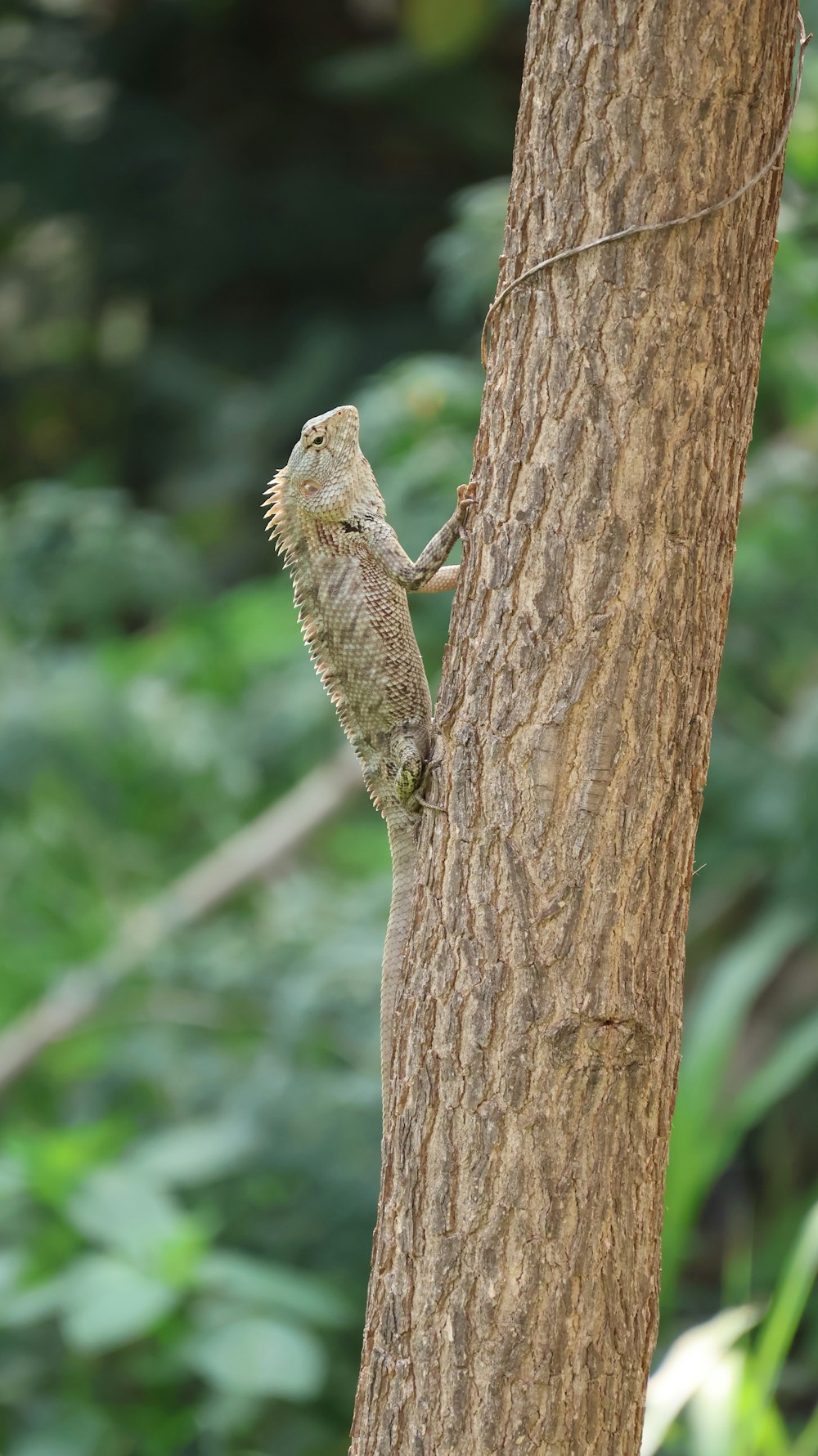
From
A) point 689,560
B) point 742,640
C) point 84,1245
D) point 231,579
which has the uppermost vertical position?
point 231,579

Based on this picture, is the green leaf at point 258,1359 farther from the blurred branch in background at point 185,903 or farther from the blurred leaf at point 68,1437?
the blurred branch in background at point 185,903

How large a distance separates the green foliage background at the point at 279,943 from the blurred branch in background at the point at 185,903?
110mm

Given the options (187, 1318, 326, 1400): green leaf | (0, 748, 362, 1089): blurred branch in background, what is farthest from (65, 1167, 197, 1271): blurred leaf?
(0, 748, 362, 1089): blurred branch in background

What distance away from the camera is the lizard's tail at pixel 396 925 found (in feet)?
7.54

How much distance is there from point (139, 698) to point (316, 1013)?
1.37 m

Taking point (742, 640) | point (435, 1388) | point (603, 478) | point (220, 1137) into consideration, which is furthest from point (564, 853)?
point (742, 640)

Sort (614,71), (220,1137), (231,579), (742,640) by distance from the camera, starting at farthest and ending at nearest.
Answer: (231,579) → (742,640) → (220,1137) → (614,71)

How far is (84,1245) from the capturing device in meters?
4.38

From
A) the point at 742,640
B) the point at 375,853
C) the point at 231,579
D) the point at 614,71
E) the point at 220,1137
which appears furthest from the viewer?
the point at 231,579

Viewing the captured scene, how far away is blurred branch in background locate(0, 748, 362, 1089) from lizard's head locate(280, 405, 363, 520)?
204 centimetres

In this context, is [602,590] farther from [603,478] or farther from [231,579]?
[231,579]

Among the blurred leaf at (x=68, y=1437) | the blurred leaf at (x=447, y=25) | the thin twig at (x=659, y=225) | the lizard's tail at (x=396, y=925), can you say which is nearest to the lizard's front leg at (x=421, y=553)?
the thin twig at (x=659, y=225)

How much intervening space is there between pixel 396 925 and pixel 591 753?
0.69m

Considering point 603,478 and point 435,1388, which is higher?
point 603,478
